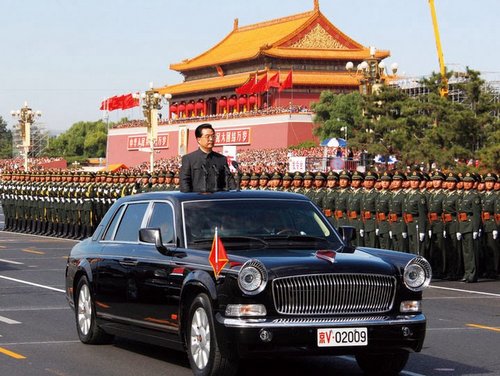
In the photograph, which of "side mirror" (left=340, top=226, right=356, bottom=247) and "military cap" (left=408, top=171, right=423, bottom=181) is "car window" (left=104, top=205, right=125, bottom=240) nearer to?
"side mirror" (left=340, top=226, right=356, bottom=247)

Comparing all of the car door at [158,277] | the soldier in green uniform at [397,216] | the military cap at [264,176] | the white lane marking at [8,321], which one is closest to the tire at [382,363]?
the car door at [158,277]

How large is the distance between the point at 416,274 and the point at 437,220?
12858 millimetres

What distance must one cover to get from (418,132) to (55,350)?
34.9m

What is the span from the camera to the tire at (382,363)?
10.4 meters

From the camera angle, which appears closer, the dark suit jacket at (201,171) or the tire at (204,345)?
the tire at (204,345)

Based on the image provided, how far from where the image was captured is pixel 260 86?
92.6m

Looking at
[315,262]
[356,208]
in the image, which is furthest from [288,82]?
[315,262]

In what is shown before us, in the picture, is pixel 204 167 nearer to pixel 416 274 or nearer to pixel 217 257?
pixel 217 257

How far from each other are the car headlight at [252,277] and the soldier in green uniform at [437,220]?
1351 centimetres

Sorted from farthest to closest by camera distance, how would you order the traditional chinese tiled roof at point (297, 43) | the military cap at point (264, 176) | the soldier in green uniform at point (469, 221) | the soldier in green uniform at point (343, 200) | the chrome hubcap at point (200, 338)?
the traditional chinese tiled roof at point (297, 43) < the military cap at point (264, 176) < the soldier in green uniform at point (343, 200) < the soldier in green uniform at point (469, 221) < the chrome hubcap at point (200, 338)

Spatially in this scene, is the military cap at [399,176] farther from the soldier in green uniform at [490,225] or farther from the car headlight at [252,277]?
the car headlight at [252,277]

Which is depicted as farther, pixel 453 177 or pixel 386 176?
pixel 386 176

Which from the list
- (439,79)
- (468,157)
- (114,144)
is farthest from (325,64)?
(468,157)

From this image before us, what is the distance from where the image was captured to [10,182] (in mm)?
43875
